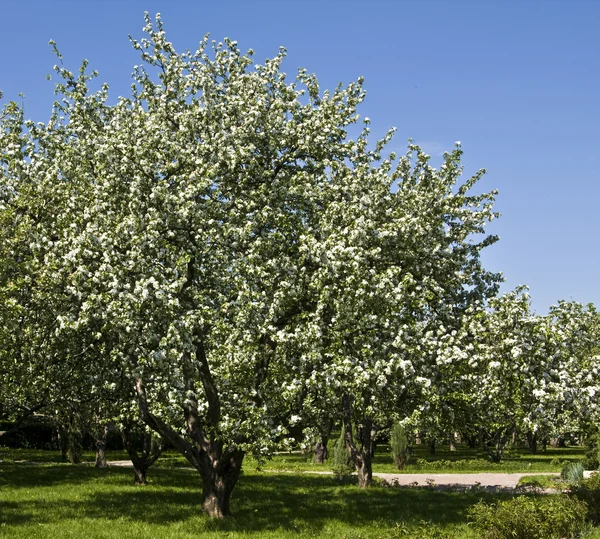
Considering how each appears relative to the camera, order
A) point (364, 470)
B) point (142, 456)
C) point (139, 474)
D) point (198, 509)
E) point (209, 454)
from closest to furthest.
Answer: point (209, 454) → point (198, 509) → point (139, 474) → point (142, 456) → point (364, 470)

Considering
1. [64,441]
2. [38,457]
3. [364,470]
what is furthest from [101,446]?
[364,470]

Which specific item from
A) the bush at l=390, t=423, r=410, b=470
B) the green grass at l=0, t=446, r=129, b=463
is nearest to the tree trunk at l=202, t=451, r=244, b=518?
the bush at l=390, t=423, r=410, b=470

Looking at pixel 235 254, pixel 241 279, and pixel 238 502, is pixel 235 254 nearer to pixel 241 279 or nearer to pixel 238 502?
pixel 241 279

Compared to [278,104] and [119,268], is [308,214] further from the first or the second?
[119,268]

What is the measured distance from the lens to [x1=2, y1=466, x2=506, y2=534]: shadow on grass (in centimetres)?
2052

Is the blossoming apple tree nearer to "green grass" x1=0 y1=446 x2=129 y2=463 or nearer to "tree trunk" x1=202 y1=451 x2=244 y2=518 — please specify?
"tree trunk" x1=202 y1=451 x2=244 y2=518

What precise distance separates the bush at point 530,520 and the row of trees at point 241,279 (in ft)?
7.55

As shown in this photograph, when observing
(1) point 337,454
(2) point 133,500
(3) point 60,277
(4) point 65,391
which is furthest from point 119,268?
(1) point 337,454

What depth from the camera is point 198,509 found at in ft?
73.4

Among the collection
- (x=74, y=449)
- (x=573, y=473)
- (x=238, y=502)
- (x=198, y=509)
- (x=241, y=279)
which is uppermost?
(x=241, y=279)

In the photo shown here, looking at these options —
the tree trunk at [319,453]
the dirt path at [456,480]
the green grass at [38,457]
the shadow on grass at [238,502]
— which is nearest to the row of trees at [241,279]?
the shadow on grass at [238,502]

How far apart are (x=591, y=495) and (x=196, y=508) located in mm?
12991

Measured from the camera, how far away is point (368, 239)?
18.6 meters

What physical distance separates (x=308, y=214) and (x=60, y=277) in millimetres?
7588
